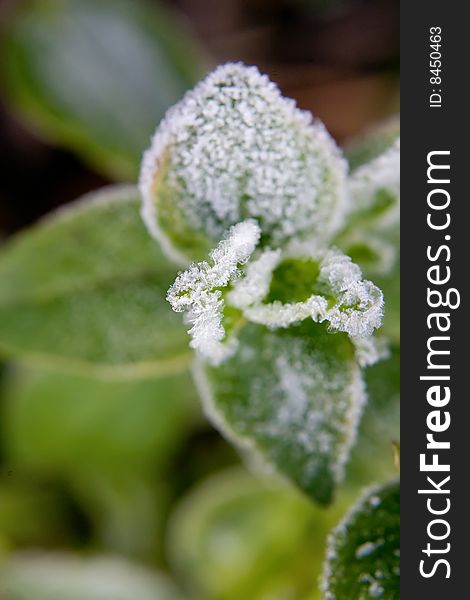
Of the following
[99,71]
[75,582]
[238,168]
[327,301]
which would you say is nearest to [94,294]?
[238,168]

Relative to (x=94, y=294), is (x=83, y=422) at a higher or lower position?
higher

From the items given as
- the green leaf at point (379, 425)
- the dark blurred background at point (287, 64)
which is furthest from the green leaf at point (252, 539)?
the dark blurred background at point (287, 64)

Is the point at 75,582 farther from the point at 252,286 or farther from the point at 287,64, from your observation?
the point at 287,64

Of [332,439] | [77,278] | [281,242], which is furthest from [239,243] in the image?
[77,278]

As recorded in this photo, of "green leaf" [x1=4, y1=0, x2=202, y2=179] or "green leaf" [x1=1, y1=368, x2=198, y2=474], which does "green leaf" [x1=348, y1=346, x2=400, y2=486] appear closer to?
"green leaf" [x1=1, y1=368, x2=198, y2=474]

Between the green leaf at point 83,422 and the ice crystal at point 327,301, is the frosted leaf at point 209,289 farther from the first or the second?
the green leaf at point 83,422

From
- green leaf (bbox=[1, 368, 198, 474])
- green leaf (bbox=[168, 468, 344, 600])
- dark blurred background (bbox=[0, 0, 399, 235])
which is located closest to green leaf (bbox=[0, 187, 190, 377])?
green leaf (bbox=[168, 468, 344, 600])

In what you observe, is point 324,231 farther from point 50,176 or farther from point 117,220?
point 50,176
